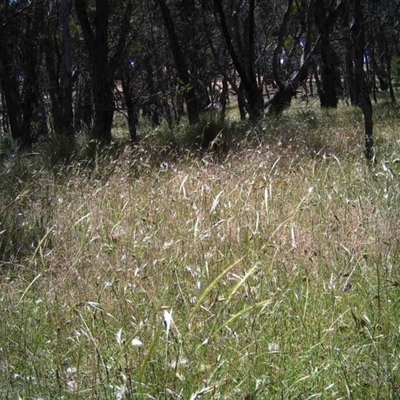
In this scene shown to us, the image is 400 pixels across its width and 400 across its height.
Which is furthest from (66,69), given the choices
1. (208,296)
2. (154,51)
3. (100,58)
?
A: (154,51)

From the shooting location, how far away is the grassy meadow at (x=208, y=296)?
6.15 feet

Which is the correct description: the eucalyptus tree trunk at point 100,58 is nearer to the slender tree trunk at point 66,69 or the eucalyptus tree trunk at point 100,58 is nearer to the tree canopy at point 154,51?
the tree canopy at point 154,51

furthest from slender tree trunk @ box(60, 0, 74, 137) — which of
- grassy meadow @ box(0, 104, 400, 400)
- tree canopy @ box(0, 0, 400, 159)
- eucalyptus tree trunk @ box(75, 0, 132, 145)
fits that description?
grassy meadow @ box(0, 104, 400, 400)

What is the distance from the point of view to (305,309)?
7.25 ft

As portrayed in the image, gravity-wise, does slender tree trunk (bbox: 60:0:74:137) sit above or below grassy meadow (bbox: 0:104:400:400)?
above

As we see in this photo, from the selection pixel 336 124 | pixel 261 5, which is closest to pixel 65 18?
pixel 336 124

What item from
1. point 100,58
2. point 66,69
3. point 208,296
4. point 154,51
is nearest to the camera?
point 208,296

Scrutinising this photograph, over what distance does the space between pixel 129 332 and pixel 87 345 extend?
0.19 metres

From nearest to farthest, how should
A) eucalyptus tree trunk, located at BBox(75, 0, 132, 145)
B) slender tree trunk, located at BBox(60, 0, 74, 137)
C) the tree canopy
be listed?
slender tree trunk, located at BBox(60, 0, 74, 137) → the tree canopy → eucalyptus tree trunk, located at BBox(75, 0, 132, 145)

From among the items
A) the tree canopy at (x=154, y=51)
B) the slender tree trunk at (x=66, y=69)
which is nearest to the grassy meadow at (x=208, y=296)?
the tree canopy at (x=154, y=51)

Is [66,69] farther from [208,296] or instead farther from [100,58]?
[208,296]

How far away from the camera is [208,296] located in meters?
2.47

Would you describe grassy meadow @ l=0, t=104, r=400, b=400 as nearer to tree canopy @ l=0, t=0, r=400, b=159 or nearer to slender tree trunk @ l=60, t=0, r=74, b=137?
tree canopy @ l=0, t=0, r=400, b=159

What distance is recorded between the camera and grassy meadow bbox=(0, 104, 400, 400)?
1.87 meters
